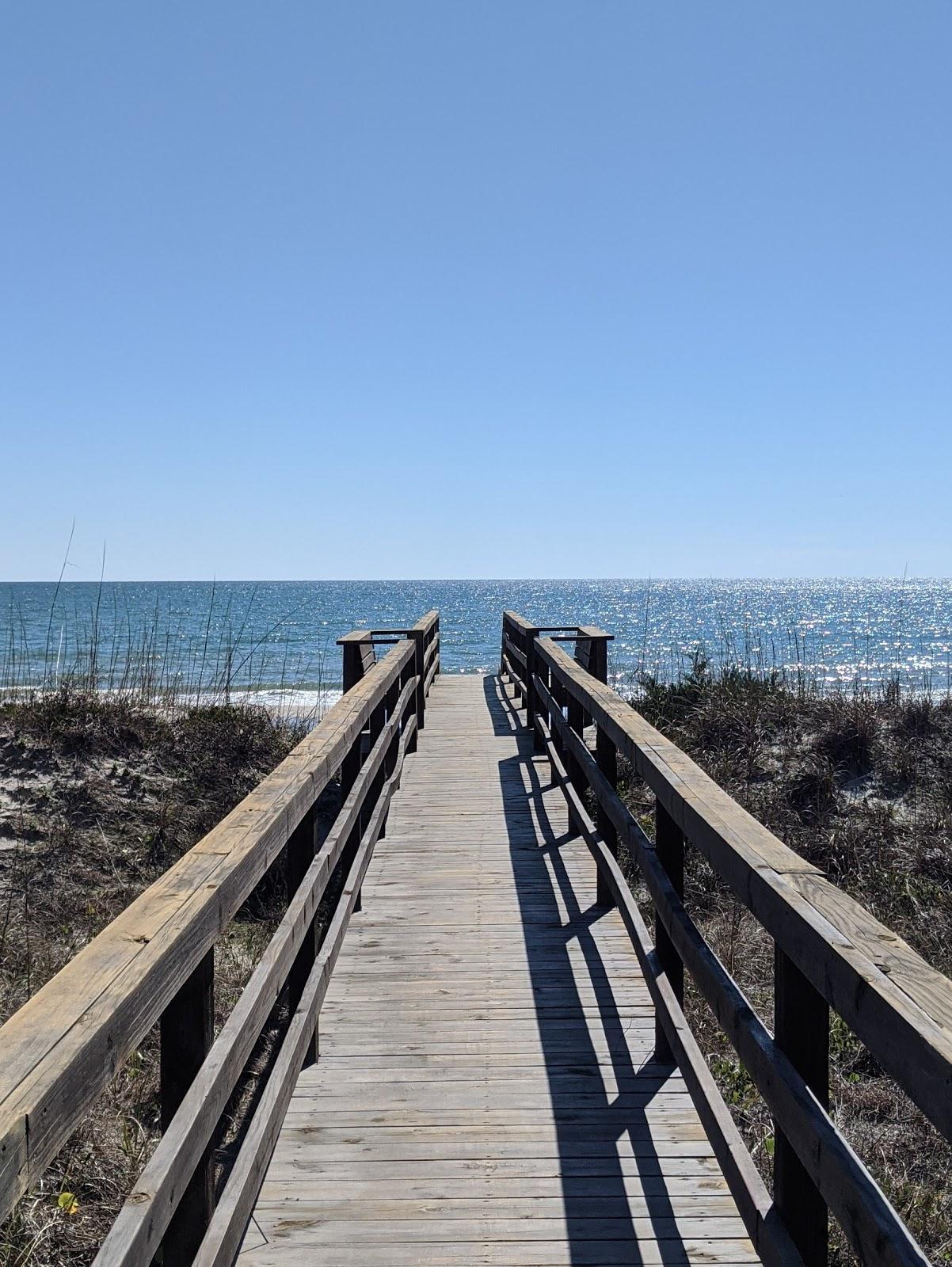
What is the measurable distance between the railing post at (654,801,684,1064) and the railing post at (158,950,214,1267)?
1581 millimetres

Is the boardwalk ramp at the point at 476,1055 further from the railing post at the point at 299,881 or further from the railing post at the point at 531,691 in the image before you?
the railing post at the point at 531,691

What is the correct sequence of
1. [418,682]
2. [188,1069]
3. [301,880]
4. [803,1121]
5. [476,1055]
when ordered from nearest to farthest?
[803,1121] → [188,1069] → [301,880] → [476,1055] → [418,682]

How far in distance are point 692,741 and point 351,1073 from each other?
687 centimetres

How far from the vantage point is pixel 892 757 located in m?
8.88

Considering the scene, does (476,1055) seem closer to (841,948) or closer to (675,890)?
(675,890)

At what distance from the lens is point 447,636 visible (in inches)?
2142

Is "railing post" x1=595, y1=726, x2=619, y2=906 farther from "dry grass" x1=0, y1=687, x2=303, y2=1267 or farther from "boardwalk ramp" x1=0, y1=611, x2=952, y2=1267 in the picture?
"dry grass" x1=0, y1=687, x2=303, y2=1267

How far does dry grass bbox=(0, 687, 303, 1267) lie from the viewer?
3145mm

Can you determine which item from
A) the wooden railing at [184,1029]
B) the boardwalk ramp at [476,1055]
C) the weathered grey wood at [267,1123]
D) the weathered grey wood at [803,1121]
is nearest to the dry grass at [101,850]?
the boardwalk ramp at [476,1055]

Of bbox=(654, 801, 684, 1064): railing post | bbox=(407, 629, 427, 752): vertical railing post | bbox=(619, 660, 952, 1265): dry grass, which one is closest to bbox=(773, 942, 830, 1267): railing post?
bbox=(654, 801, 684, 1064): railing post

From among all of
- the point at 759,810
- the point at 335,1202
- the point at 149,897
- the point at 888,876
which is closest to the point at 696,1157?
the point at 335,1202

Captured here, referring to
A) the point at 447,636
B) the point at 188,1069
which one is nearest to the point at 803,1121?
the point at 188,1069

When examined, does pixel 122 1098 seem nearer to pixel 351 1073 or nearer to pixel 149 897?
pixel 351 1073

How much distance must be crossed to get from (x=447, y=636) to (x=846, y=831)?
47141mm
